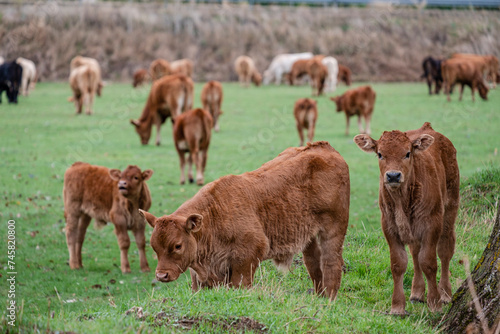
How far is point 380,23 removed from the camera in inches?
2121

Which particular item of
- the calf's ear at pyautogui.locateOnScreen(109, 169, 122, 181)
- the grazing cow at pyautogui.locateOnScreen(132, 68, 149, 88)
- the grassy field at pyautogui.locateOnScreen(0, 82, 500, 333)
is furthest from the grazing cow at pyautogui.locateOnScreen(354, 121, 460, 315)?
the grazing cow at pyautogui.locateOnScreen(132, 68, 149, 88)

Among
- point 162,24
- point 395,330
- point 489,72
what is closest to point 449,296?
point 395,330

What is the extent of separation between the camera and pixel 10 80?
98.5ft

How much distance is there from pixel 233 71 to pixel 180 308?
4395cm

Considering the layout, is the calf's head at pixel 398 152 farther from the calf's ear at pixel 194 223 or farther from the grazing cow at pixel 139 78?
the grazing cow at pixel 139 78

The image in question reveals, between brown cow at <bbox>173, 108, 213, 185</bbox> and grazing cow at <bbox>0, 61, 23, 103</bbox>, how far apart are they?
17.9 metres

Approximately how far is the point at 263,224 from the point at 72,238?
16.8ft

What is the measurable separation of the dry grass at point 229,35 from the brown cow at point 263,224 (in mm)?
40943

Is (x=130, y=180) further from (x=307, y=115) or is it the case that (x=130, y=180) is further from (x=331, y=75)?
(x=331, y=75)

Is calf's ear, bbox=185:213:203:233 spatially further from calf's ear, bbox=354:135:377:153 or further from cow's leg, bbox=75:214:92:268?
cow's leg, bbox=75:214:92:268

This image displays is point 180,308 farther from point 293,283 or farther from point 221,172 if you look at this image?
point 221,172

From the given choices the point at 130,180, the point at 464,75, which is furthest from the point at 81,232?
the point at 464,75

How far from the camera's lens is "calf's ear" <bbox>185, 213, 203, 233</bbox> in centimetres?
584

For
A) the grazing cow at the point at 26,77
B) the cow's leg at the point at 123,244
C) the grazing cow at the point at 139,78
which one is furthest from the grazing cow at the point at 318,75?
the cow's leg at the point at 123,244
